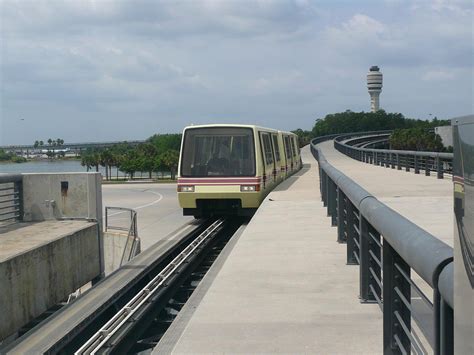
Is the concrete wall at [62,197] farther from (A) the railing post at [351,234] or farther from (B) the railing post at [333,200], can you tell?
(A) the railing post at [351,234]

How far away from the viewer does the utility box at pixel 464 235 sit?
1.83 metres

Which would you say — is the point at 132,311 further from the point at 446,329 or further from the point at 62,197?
the point at 62,197

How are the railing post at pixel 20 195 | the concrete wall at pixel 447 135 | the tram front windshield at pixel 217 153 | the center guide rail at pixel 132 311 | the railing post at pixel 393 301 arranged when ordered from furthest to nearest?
the tram front windshield at pixel 217 153 → the railing post at pixel 20 195 → the center guide rail at pixel 132 311 → the railing post at pixel 393 301 → the concrete wall at pixel 447 135

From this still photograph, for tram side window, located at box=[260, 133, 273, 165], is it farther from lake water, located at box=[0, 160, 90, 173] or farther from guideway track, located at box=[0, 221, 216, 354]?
lake water, located at box=[0, 160, 90, 173]

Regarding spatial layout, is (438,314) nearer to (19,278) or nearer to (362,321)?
(362,321)

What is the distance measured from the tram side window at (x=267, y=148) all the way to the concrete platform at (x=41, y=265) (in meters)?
5.81

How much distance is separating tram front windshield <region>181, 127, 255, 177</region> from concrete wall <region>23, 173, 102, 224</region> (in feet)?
8.74

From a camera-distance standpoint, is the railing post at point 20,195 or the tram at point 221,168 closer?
the railing post at point 20,195

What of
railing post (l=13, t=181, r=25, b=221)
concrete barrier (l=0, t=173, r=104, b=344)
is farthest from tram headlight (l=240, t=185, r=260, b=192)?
railing post (l=13, t=181, r=25, b=221)

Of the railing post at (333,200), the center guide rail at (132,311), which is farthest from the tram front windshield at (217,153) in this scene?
the railing post at (333,200)

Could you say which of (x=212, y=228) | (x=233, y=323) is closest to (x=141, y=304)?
(x=233, y=323)

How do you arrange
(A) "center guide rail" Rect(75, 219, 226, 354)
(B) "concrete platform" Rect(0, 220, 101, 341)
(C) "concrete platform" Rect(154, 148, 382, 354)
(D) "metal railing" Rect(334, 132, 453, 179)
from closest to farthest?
(C) "concrete platform" Rect(154, 148, 382, 354) < (A) "center guide rail" Rect(75, 219, 226, 354) < (B) "concrete platform" Rect(0, 220, 101, 341) < (D) "metal railing" Rect(334, 132, 453, 179)

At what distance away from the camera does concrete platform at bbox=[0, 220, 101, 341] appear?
31.1 feet

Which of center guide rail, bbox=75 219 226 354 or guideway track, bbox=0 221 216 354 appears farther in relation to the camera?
guideway track, bbox=0 221 216 354
